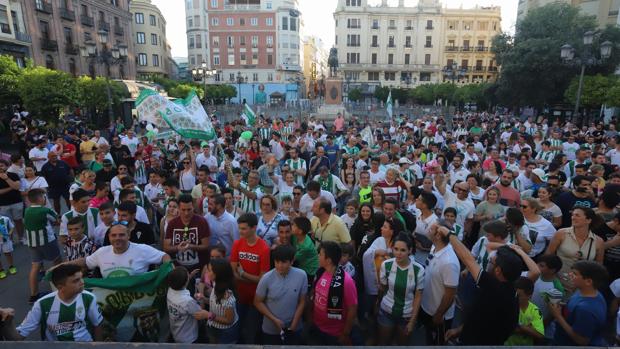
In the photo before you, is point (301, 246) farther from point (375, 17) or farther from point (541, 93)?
point (375, 17)

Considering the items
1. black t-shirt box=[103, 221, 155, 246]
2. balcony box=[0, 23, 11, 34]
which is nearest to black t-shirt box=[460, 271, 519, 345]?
black t-shirt box=[103, 221, 155, 246]

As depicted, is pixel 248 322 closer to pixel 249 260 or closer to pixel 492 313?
pixel 249 260

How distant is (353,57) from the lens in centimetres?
6831

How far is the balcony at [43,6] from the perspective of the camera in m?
31.3

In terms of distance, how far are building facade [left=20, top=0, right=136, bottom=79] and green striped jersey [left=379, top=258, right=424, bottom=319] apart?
34012 mm

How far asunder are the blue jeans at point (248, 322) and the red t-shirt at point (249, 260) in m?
0.12

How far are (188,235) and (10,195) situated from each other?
15.5 feet

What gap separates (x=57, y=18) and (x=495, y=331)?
41552 millimetres

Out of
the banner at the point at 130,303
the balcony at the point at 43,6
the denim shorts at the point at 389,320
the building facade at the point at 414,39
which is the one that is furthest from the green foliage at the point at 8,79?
the building facade at the point at 414,39

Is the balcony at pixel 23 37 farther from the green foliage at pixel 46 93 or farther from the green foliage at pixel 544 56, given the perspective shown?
the green foliage at pixel 544 56

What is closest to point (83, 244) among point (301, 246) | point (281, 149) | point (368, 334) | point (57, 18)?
point (301, 246)

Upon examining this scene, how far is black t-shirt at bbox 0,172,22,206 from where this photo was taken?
6881 millimetres

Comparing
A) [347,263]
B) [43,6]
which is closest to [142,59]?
[43,6]

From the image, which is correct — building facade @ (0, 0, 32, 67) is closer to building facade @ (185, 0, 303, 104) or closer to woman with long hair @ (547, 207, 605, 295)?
woman with long hair @ (547, 207, 605, 295)
